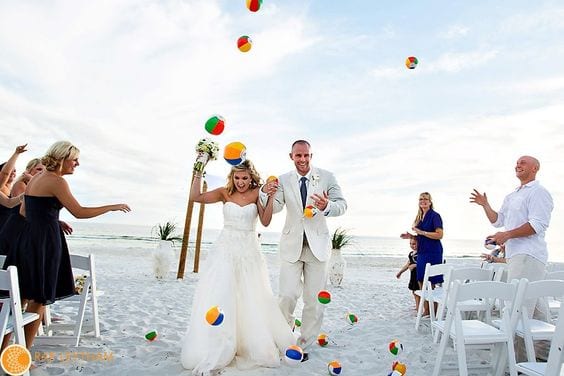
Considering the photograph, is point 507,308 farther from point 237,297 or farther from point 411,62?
point 411,62

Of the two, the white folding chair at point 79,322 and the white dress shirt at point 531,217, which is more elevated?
the white dress shirt at point 531,217

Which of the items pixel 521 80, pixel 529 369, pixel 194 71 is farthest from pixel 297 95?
pixel 529 369

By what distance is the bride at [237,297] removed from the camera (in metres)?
3.47

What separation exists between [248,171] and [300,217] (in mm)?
736

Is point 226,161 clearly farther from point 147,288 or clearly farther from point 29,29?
point 29,29

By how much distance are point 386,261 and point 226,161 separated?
2075 centimetres

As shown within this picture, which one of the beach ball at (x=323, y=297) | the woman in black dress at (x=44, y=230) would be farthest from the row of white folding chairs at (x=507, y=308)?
the woman in black dress at (x=44, y=230)

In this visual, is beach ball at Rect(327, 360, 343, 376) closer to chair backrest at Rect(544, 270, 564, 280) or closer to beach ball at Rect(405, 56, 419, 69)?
chair backrest at Rect(544, 270, 564, 280)

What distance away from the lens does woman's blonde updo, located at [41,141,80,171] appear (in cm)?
324

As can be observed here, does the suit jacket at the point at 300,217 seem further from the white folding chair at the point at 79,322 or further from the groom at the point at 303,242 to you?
the white folding chair at the point at 79,322

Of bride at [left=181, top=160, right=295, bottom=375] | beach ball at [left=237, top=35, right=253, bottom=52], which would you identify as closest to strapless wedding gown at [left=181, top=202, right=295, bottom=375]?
bride at [left=181, top=160, right=295, bottom=375]

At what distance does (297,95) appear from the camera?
28.5ft

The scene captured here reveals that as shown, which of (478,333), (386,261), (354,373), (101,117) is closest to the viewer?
(478,333)

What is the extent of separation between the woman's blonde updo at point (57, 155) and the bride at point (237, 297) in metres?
1.11
